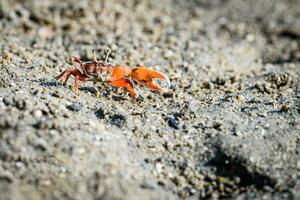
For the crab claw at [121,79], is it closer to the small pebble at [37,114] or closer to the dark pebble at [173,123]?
the dark pebble at [173,123]

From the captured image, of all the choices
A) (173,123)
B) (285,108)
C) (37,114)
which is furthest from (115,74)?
(285,108)

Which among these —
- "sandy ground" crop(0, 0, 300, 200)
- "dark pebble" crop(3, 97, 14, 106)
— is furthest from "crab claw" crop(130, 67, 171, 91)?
"dark pebble" crop(3, 97, 14, 106)

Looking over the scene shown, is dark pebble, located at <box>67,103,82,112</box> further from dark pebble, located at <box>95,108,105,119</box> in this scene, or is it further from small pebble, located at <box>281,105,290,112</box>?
small pebble, located at <box>281,105,290,112</box>

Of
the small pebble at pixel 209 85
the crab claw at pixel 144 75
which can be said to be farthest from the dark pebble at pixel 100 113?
the small pebble at pixel 209 85

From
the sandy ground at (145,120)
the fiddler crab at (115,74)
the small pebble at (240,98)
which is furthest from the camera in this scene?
the small pebble at (240,98)

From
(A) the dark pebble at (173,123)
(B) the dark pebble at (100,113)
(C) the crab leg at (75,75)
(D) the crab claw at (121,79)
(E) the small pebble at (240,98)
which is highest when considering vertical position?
(E) the small pebble at (240,98)

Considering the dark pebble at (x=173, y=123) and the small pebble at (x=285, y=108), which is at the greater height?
the small pebble at (x=285, y=108)

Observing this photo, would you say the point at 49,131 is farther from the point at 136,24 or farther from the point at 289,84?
the point at 136,24

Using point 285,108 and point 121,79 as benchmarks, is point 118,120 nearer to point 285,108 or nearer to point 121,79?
point 121,79
